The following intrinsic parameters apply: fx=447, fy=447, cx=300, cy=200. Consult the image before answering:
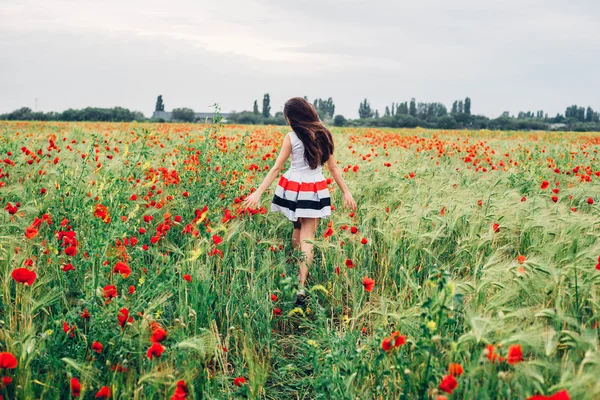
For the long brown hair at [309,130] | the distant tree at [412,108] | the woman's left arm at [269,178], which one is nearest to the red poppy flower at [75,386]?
the woman's left arm at [269,178]

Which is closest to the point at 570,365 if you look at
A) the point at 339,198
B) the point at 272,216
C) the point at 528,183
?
the point at 272,216

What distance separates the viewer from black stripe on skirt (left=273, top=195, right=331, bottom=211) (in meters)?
3.46

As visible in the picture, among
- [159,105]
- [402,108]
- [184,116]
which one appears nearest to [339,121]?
[184,116]

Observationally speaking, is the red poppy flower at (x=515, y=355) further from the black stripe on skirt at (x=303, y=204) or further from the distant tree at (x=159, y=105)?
the distant tree at (x=159, y=105)

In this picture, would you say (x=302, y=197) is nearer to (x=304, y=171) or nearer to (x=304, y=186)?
(x=304, y=186)

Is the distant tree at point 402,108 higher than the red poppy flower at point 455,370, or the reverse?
the distant tree at point 402,108

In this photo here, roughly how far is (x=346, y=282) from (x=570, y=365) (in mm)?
1547

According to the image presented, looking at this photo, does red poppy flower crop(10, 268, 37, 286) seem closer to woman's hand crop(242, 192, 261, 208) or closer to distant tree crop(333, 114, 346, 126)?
woman's hand crop(242, 192, 261, 208)

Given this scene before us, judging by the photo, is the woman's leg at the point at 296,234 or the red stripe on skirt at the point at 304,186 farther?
the woman's leg at the point at 296,234

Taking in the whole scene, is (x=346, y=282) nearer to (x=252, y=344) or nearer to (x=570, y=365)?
(x=252, y=344)

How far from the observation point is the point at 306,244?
11.1 feet

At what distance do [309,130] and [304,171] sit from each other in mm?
328

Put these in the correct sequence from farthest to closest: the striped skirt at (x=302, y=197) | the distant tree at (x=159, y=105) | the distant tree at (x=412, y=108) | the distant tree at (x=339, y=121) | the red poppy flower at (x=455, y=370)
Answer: the distant tree at (x=412, y=108) → the distant tree at (x=159, y=105) → the distant tree at (x=339, y=121) → the striped skirt at (x=302, y=197) → the red poppy flower at (x=455, y=370)

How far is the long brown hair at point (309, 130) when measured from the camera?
3.47 m
